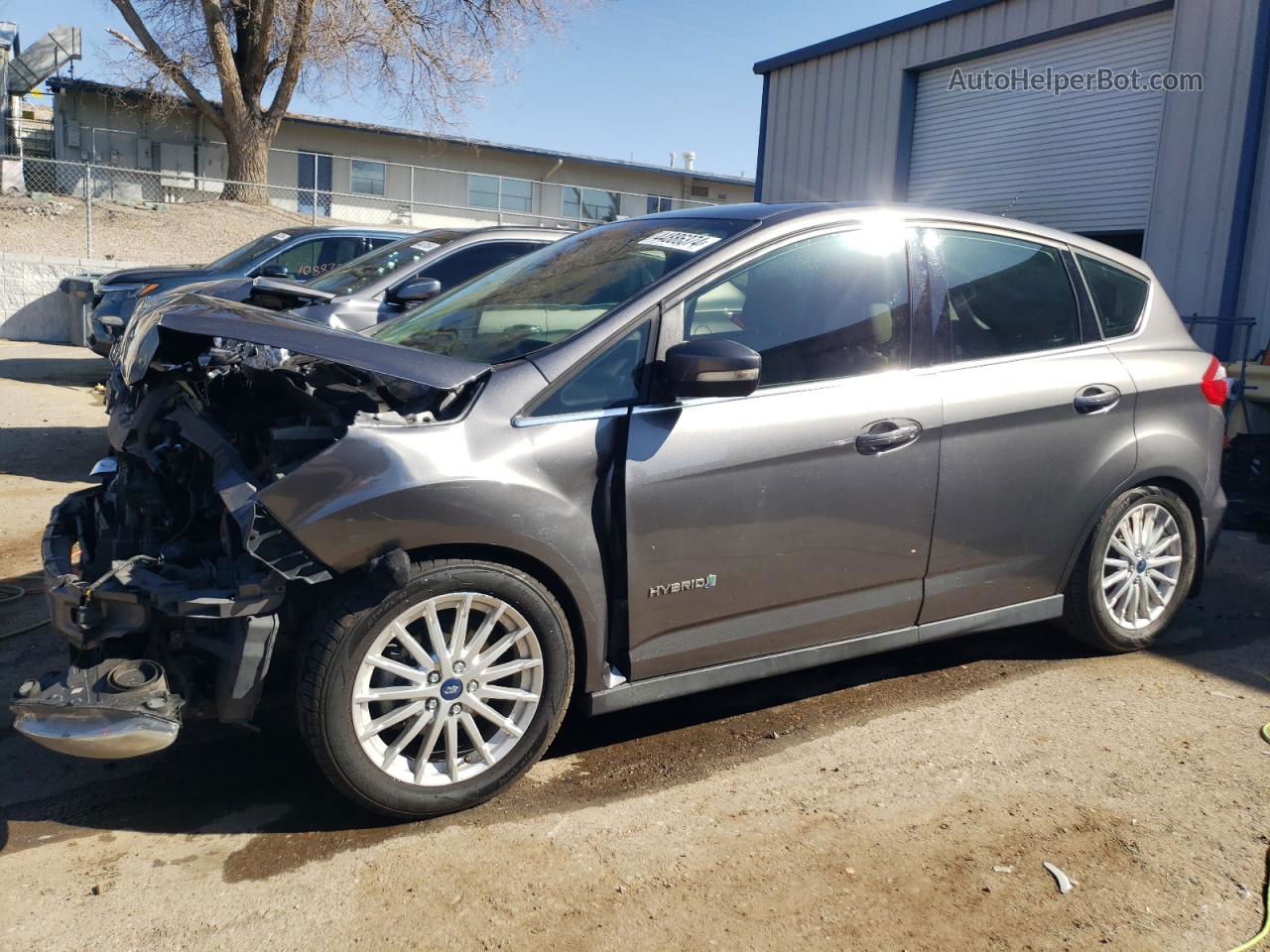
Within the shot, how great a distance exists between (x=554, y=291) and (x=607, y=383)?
713mm

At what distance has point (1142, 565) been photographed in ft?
15.0

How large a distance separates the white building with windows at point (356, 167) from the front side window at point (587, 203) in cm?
5

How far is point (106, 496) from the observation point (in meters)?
3.94

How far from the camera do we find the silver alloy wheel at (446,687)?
10.1ft

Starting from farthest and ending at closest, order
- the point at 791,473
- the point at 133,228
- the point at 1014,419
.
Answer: the point at 133,228 → the point at 1014,419 → the point at 791,473

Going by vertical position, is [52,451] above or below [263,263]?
below

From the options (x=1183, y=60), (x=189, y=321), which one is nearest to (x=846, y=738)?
(x=189, y=321)

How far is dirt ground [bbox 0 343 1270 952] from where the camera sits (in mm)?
2760

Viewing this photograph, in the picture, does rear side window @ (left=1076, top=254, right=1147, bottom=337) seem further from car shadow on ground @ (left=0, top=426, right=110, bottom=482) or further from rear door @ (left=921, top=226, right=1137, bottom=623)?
car shadow on ground @ (left=0, top=426, right=110, bottom=482)

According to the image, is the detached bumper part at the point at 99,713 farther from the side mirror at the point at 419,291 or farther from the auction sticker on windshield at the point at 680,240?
the side mirror at the point at 419,291

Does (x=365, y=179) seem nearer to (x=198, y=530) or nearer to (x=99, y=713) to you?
(x=198, y=530)

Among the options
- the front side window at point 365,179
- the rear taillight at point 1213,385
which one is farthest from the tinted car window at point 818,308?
the front side window at point 365,179

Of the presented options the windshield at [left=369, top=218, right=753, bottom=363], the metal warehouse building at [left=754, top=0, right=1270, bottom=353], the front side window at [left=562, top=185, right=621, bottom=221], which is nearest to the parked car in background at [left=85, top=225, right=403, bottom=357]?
the metal warehouse building at [left=754, top=0, right=1270, bottom=353]

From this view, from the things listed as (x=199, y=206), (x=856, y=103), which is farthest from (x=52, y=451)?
(x=199, y=206)
